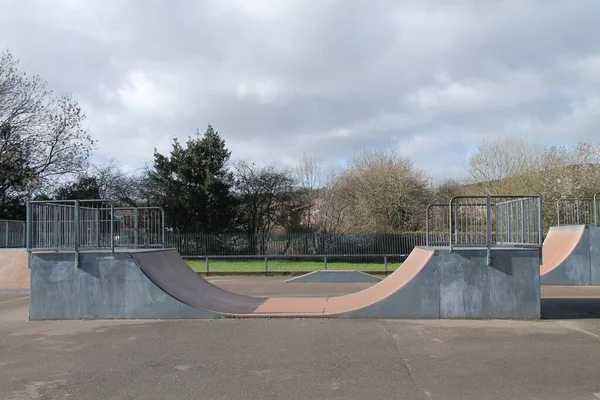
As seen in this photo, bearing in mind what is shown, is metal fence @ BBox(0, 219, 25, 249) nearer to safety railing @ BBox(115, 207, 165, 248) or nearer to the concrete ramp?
safety railing @ BBox(115, 207, 165, 248)

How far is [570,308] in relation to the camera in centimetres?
1038

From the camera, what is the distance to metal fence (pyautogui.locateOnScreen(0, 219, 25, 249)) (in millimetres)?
21531

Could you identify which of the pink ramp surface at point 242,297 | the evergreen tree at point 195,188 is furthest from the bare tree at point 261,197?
the pink ramp surface at point 242,297

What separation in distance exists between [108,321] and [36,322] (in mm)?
1454

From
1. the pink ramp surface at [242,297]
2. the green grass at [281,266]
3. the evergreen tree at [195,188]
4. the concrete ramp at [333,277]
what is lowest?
the green grass at [281,266]

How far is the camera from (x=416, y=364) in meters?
6.12

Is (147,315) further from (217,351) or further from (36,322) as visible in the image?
(217,351)

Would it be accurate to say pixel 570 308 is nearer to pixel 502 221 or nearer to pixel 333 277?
pixel 502 221

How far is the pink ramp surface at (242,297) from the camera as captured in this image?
954cm

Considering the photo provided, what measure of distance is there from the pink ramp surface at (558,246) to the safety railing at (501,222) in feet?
16.4

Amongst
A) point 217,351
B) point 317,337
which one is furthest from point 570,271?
point 217,351

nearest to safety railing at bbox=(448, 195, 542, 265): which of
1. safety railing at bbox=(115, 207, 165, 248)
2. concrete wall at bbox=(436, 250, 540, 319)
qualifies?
concrete wall at bbox=(436, 250, 540, 319)

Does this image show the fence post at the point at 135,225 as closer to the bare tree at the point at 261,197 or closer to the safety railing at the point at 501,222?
the safety railing at the point at 501,222

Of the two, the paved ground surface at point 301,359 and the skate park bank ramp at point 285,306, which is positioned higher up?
the skate park bank ramp at point 285,306
